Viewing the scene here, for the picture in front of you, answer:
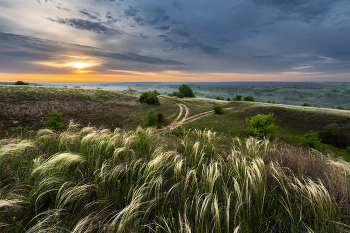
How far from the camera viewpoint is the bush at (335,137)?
28095mm

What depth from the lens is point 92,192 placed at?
314cm

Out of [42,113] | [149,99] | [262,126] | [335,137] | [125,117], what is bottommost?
[335,137]

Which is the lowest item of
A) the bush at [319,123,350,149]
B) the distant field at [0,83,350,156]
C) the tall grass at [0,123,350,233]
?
the bush at [319,123,350,149]

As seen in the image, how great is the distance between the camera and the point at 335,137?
1134 inches

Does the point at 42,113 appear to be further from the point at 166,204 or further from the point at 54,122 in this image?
the point at 166,204

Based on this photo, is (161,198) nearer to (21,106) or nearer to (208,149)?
(208,149)

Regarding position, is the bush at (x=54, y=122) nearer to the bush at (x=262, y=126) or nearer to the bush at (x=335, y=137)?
the bush at (x=262, y=126)

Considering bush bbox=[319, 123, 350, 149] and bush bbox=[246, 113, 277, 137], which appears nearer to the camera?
bush bbox=[246, 113, 277, 137]

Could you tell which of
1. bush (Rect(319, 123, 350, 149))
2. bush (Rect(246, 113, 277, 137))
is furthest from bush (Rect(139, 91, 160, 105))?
bush (Rect(319, 123, 350, 149))

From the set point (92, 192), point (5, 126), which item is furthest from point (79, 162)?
point (5, 126)

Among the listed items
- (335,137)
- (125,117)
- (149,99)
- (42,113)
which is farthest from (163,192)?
(149,99)

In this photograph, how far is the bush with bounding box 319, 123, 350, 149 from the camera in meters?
28.1

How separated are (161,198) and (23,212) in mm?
2508

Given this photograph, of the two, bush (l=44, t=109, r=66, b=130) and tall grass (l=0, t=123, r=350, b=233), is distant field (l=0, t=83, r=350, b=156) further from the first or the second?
tall grass (l=0, t=123, r=350, b=233)
